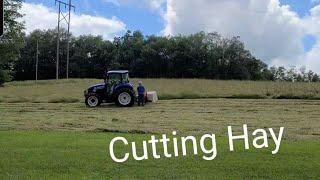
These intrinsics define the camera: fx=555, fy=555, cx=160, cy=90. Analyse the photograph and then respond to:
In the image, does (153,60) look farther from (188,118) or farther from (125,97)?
(188,118)

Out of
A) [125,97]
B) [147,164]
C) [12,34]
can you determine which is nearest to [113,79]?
[125,97]

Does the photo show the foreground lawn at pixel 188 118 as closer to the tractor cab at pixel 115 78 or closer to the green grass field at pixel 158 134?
the green grass field at pixel 158 134

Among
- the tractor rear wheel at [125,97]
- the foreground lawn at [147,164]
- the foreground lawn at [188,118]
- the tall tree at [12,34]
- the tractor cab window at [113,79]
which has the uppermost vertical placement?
the tall tree at [12,34]

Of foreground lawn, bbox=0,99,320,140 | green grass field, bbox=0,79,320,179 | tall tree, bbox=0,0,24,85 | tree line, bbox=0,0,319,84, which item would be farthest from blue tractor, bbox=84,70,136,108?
tree line, bbox=0,0,319,84

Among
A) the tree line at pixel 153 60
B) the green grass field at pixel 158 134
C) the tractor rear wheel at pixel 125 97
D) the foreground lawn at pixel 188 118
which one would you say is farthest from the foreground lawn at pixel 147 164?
the tree line at pixel 153 60

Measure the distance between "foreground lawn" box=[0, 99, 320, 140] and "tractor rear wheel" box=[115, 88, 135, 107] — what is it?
1.67 feet

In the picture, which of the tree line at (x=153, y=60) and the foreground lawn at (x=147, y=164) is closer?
the foreground lawn at (x=147, y=164)

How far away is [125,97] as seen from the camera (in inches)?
1321

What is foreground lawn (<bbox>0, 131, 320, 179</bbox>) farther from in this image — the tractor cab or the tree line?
the tree line

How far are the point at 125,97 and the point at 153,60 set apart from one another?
86.5m

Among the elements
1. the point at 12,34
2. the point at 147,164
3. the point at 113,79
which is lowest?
the point at 147,164

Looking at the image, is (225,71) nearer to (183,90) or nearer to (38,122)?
(183,90)

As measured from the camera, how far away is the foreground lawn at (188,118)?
1980 cm

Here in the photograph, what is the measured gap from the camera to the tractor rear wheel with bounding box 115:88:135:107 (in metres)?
33.4
